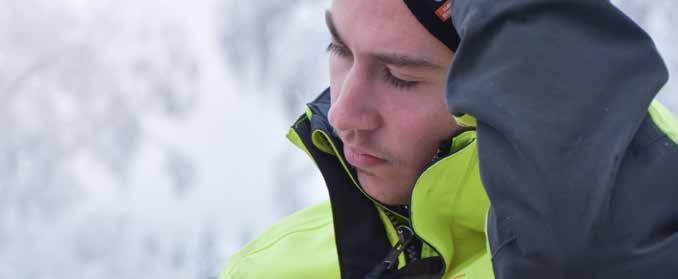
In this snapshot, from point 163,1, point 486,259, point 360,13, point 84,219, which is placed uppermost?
point 163,1

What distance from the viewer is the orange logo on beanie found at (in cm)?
103

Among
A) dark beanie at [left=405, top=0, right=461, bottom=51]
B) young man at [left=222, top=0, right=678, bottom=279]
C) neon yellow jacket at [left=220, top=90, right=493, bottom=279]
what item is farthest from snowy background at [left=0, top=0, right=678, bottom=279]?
young man at [left=222, top=0, right=678, bottom=279]

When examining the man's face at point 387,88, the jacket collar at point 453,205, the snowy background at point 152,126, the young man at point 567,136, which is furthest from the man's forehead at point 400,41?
the snowy background at point 152,126

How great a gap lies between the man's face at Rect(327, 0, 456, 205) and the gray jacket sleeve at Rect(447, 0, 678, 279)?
11.8 inches

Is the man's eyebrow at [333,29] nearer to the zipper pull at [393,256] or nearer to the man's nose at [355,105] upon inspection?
the man's nose at [355,105]

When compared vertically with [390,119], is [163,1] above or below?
above

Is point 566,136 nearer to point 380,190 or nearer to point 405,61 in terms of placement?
point 405,61

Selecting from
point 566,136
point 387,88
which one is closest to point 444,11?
point 387,88

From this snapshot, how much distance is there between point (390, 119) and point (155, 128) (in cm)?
166

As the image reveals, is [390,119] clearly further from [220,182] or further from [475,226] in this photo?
[220,182]

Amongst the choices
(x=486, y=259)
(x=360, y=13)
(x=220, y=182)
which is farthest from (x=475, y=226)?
(x=220, y=182)

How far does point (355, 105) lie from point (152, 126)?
1.68m

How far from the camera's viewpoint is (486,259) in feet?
3.54

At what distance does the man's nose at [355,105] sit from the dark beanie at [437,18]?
99 mm
